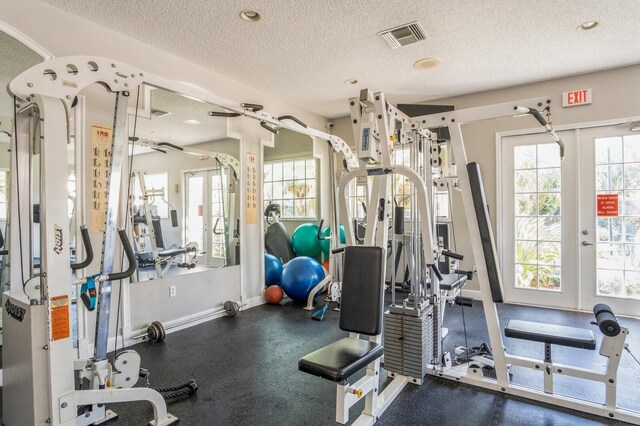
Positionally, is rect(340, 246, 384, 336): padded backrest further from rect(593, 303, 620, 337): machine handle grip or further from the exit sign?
the exit sign

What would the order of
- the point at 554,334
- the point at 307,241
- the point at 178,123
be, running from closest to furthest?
the point at 554,334 → the point at 178,123 → the point at 307,241

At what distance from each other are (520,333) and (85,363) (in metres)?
2.52

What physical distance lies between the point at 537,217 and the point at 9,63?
535 cm

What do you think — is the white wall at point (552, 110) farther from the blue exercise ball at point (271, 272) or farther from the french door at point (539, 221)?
the blue exercise ball at point (271, 272)

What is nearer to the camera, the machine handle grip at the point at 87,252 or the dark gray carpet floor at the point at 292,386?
the machine handle grip at the point at 87,252

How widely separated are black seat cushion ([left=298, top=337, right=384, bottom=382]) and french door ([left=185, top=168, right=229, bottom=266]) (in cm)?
258

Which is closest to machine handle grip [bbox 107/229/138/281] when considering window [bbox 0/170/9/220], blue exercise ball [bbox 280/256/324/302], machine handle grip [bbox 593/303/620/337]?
window [bbox 0/170/9/220]

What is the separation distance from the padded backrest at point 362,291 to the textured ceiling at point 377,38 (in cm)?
190

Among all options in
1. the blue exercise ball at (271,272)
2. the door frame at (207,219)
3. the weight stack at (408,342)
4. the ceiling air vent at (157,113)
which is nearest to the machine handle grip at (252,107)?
the ceiling air vent at (157,113)

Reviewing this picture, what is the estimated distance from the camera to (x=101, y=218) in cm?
304

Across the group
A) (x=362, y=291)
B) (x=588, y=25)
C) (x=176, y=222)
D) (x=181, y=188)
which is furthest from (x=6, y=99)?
(x=588, y=25)

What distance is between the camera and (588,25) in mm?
3021

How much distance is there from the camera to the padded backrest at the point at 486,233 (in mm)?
2277

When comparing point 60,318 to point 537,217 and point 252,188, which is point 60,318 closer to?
point 252,188
